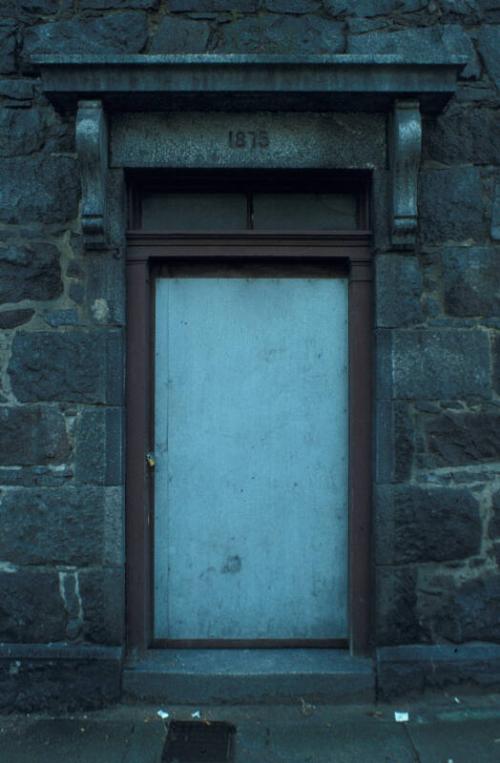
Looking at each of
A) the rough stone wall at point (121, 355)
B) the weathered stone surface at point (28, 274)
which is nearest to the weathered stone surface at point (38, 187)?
the rough stone wall at point (121, 355)

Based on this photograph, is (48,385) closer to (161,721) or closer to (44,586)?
(44,586)

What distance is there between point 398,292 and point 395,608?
1839 millimetres

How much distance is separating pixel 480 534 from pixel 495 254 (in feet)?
5.41

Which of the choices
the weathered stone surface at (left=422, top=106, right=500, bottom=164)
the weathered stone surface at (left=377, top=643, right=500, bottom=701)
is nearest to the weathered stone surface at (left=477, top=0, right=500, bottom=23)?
the weathered stone surface at (left=422, top=106, right=500, bottom=164)

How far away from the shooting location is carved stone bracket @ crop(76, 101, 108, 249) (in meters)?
4.20

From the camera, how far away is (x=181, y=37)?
446 cm

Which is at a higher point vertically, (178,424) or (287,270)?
(287,270)

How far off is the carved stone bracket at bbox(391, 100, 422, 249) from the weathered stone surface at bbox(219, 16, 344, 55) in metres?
0.58

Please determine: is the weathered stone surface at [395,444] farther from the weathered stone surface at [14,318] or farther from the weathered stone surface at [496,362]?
the weathered stone surface at [14,318]

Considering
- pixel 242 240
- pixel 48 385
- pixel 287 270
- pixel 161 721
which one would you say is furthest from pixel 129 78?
pixel 161 721

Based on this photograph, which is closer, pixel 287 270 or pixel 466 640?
pixel 466 640

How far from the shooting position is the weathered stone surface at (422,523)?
4.43 m

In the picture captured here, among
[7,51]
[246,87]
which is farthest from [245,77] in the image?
[7,51]

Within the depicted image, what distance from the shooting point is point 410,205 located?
432 cm
